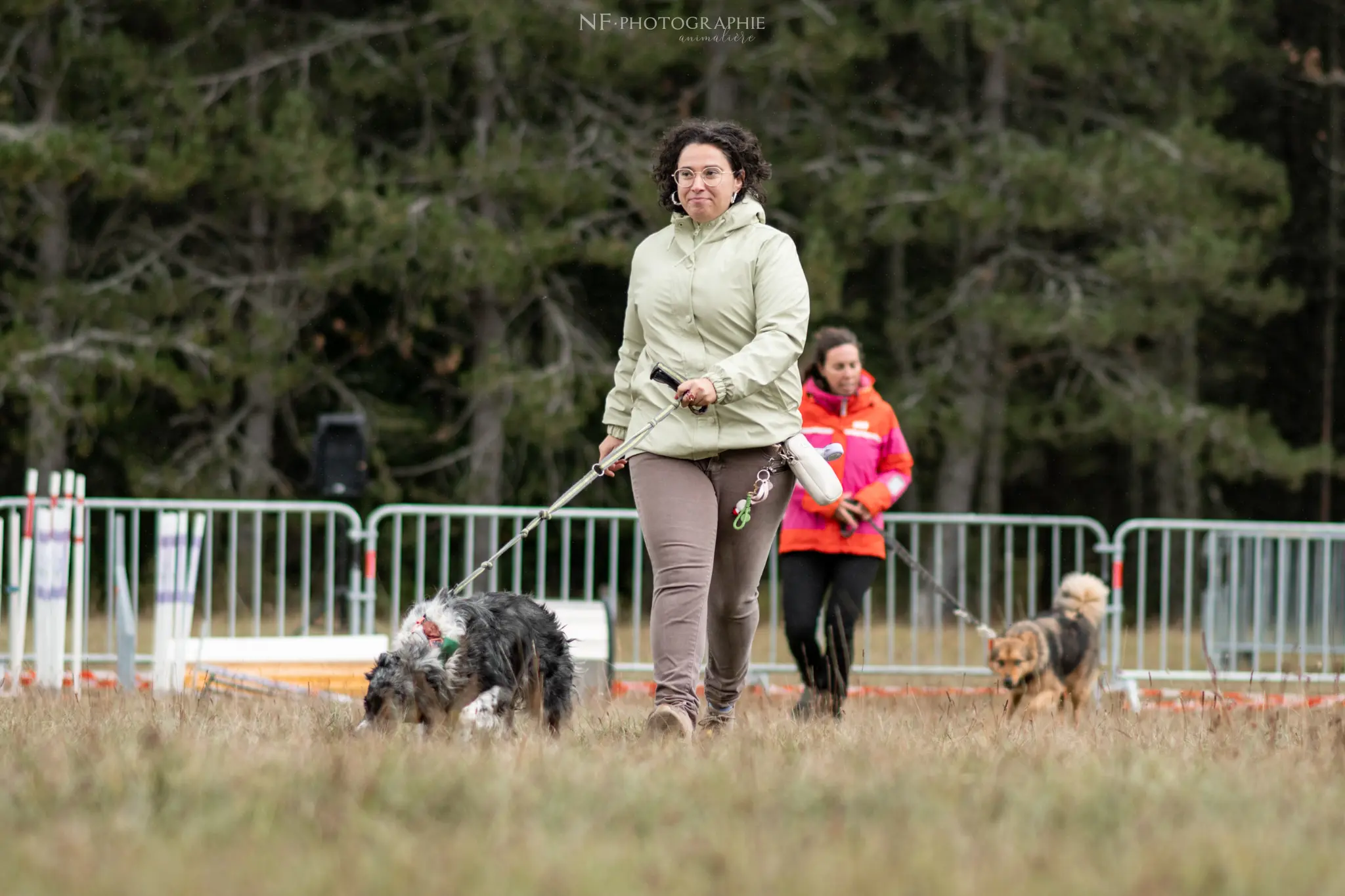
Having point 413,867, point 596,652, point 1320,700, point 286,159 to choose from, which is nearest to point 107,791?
point 413,867

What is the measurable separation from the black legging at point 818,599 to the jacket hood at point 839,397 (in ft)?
2.21

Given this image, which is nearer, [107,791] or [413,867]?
[413,867]

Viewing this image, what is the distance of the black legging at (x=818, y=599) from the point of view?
24.3 ft

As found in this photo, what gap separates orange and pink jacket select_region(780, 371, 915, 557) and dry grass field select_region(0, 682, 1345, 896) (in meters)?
2.20

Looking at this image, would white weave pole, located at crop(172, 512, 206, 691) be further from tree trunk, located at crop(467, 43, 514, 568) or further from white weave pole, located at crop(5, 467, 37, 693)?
tree trunk, located at crop(467, 43, 514, 568)

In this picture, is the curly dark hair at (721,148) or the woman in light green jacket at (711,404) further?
the curly dark hair at (721,148)

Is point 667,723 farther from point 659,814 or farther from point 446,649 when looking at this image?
point 659,814

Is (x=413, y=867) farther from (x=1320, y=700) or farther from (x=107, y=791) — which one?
Answer: (x=1320, y=700)

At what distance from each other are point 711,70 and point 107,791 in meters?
17.2

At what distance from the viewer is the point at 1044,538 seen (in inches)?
1035

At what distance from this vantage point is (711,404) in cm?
525

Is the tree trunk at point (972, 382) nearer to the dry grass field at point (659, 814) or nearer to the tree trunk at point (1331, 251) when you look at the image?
the tree trunk at point (1331, 251)

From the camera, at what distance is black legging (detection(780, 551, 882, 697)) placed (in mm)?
7395

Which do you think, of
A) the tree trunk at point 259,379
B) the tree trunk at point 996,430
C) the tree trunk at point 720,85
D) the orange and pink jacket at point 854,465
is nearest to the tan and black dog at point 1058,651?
the orange and pink jacket at point 854,465
